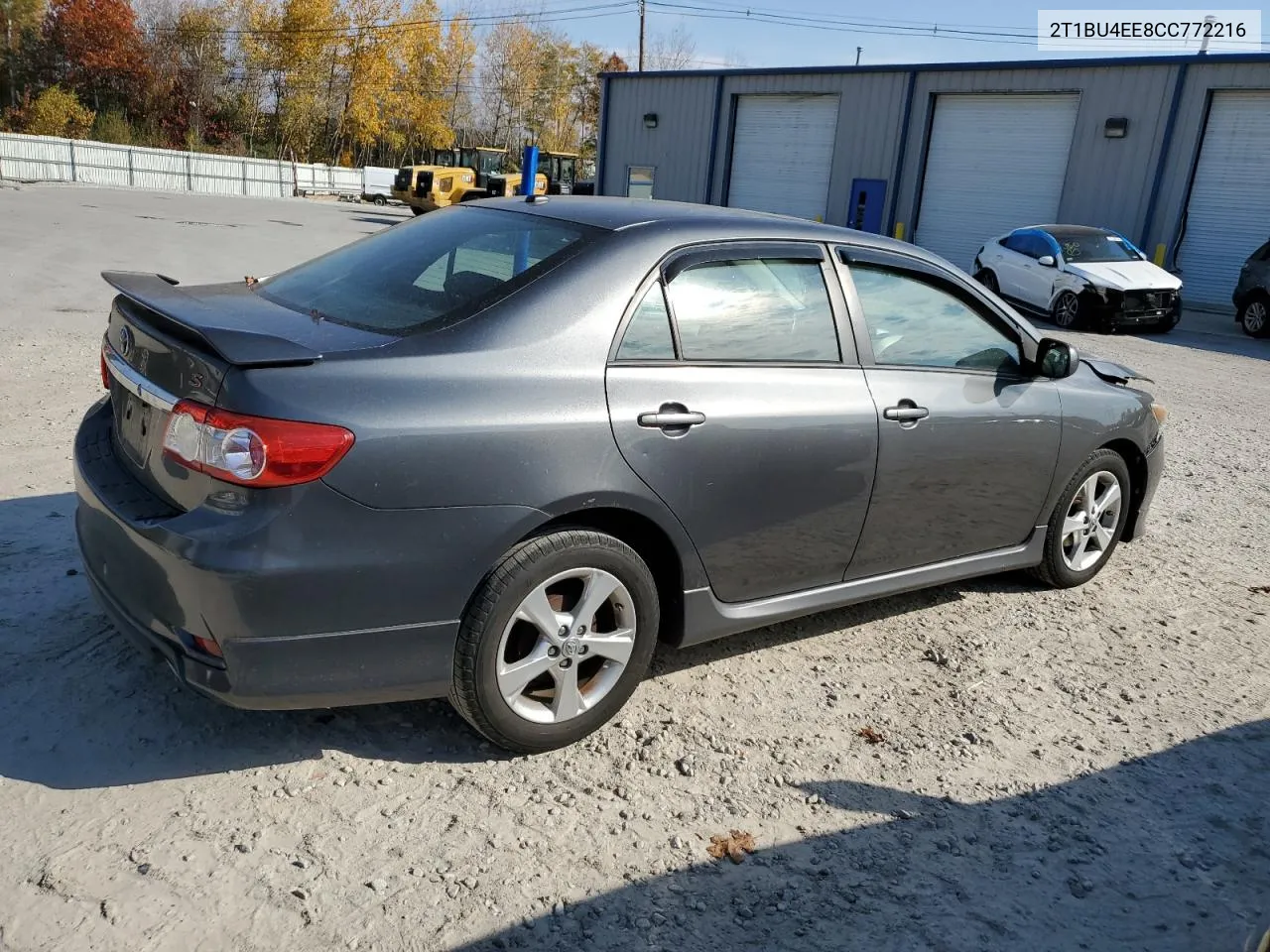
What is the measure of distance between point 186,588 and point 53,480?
114 inches

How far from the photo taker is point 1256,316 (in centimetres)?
1658

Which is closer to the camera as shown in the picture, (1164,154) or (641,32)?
(1164,154)

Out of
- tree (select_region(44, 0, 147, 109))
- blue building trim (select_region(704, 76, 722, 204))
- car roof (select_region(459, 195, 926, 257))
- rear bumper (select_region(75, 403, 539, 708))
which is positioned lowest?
rear bumper (select_region(75, 403, 539, 708))

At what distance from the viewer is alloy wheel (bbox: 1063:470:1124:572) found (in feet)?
15.9

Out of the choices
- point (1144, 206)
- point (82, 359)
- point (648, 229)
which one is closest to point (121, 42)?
point (1144, 206)

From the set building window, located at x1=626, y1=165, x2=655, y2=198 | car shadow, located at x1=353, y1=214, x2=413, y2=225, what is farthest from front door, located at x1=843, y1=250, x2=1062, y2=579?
building window, located at x1=626, y1=165, x2=655, y2=198

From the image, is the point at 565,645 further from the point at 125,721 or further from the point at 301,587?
Answer: the point at 125,721

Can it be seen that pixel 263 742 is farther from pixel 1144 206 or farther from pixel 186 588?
pixel 1144 206

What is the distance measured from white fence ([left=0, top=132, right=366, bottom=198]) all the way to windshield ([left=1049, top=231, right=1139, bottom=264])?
123 ft

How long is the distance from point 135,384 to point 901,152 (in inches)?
1008

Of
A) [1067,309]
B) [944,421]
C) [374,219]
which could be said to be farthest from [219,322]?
[374,219]

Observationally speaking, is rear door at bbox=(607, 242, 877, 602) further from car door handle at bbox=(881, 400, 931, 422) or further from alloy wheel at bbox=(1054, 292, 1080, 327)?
alloy wheel at bbox=(1054, 292, 1080, 327)

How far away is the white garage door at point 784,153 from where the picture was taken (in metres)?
28.0

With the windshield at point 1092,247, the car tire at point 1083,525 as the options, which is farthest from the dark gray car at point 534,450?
the windshield at point 1092,247
